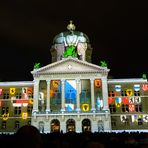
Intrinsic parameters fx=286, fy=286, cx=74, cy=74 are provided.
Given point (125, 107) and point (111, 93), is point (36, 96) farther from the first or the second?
point (125, 107)

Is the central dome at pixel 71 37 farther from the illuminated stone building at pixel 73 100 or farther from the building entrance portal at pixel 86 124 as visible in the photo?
the building entrance portal at pixel 86 124

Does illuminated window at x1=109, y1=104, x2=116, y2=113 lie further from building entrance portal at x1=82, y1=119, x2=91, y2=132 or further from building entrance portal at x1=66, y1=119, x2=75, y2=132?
building entrance portal at x1=66, y1=119, x2=75, y2=132

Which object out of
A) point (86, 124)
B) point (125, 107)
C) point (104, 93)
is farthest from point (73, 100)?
point (125, 107)

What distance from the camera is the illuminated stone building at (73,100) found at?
71.5 meters

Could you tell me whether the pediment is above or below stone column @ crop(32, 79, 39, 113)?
above

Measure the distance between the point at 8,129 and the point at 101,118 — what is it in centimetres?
2474

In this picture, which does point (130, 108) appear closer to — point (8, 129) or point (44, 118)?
point (44, 118)

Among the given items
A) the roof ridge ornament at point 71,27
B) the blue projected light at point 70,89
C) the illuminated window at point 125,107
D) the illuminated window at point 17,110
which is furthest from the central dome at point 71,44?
the illuminated window at point 17,110

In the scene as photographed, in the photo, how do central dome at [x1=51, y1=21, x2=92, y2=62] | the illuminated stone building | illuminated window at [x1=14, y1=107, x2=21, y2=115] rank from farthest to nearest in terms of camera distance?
central dome at [x1=51, y1=21, x2=92, y2=62], illuminated window at [x1=14, y1=107, x2=21, y2=115], the illuminated stone building

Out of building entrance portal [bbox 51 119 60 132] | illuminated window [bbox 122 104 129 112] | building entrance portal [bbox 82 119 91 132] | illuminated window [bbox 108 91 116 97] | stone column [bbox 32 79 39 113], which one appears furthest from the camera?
illuminated window [bbox 108 91 116 97]

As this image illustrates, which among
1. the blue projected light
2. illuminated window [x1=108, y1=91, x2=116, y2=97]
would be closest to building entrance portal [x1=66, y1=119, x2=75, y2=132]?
the blue projected light

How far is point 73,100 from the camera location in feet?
241

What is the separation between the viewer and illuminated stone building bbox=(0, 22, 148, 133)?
235 feet

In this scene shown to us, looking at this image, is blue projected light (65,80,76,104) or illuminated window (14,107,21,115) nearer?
blue projected light (65,80,76,104)
